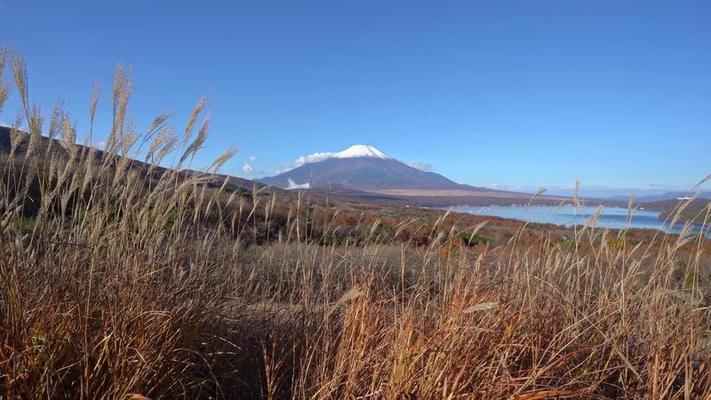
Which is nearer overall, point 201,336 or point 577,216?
point 201,336

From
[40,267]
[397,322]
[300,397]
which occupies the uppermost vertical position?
[40,267]

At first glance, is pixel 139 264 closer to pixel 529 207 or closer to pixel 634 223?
pixel 529 207

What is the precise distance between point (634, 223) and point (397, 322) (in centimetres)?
189

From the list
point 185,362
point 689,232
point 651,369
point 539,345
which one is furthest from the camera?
point 689,232

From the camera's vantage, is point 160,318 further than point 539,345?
No

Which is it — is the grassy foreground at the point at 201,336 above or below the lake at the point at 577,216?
below

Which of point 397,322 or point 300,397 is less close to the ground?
point 397,322

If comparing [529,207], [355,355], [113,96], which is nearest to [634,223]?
[529,207]

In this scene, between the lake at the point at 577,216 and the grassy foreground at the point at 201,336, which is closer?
the grassy foreground at the point at 201,336

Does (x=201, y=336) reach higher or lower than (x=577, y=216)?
lower

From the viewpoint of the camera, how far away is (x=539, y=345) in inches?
96.7

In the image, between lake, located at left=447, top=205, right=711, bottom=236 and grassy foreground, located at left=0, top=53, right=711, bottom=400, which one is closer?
grassy foreground, located at left=0, top=53, right=711, bottom=400

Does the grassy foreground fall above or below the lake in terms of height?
below

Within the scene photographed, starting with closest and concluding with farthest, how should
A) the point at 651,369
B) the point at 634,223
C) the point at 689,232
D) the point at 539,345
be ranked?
the point at 651,369 < the point at 539,345 < the point at 689,232 < the point at 634,223
